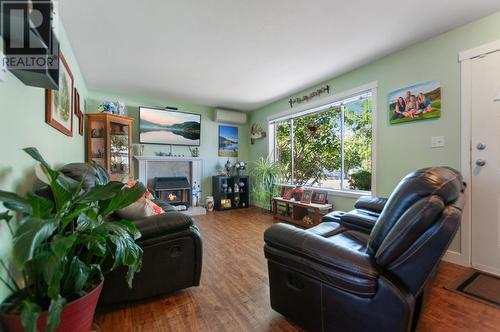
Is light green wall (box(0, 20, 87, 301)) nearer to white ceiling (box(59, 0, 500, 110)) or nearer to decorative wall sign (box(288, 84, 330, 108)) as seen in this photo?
white ceiling (box(59, 0, 500, 110))

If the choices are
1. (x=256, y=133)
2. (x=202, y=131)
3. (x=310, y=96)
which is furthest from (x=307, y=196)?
(x=202, y=131)

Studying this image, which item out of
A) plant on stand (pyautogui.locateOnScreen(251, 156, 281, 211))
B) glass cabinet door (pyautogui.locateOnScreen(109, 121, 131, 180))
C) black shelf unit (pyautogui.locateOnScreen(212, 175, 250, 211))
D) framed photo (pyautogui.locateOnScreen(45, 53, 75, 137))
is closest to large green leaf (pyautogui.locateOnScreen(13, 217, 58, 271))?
framed photo (pyautogui.locateOnScreen(45, 53, 75, 137))

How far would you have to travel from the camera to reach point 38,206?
0.87 m

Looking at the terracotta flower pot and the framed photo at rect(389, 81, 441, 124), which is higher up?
the framed photo at rect(389, 81, 441, 124)

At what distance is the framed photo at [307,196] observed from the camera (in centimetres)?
359

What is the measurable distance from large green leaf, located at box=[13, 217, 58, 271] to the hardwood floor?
39.8 inches

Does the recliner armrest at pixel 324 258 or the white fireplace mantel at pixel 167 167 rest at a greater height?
the white fireplace mantel at pixel 167 167

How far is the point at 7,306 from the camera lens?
87cm

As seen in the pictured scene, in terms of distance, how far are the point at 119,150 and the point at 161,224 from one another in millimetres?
2935

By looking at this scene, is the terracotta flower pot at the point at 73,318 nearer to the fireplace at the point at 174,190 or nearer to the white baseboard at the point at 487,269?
the white baseboard at the point at 487,269

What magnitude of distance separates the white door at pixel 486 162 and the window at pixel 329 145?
1098 millimetres

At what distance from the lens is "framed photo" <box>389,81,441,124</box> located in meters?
2.36

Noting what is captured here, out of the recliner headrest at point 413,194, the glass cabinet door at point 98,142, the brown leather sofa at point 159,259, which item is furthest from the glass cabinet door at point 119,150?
the recliner headrest at point 413,194

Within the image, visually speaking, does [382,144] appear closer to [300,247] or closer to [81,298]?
[300,247]
